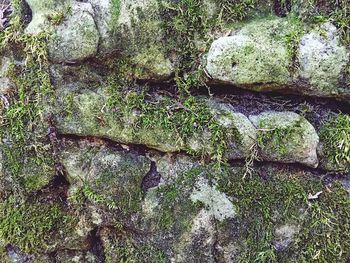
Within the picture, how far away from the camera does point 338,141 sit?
2580mm

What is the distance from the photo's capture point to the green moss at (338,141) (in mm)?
2572

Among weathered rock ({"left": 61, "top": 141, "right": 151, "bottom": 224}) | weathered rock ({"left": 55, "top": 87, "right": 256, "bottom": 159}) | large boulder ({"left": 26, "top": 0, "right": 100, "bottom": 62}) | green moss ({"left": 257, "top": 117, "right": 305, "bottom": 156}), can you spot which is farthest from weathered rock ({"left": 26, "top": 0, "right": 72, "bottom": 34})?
green moss ({"left": 257, "top": 117, "right": 305, "bottom": 156})

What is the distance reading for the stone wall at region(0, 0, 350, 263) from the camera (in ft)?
8.35

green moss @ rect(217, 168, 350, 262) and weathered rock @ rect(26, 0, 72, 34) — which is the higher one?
weathered rock @ rect(26, 0, 72, 34)

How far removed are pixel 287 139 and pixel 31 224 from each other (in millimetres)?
1833

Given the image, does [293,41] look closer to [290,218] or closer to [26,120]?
[290,218]

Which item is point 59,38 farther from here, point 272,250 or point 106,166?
point 272,250

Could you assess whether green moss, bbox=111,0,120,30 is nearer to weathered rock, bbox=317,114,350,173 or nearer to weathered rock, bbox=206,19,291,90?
weathered rock, bbox=206,19,291,90

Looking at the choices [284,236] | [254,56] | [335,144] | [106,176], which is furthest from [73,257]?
[335,144]

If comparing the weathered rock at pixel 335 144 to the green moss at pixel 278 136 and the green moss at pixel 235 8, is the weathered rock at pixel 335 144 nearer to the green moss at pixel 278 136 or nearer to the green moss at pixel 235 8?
the green moss at pixel 278 136

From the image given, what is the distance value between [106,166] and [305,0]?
67.6 inches

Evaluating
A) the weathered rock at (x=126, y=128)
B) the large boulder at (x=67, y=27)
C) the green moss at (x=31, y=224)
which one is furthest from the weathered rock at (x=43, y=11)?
the green moss at (x=31, y=224)

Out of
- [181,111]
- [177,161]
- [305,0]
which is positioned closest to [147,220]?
[177,161]

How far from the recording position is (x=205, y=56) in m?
2.69
